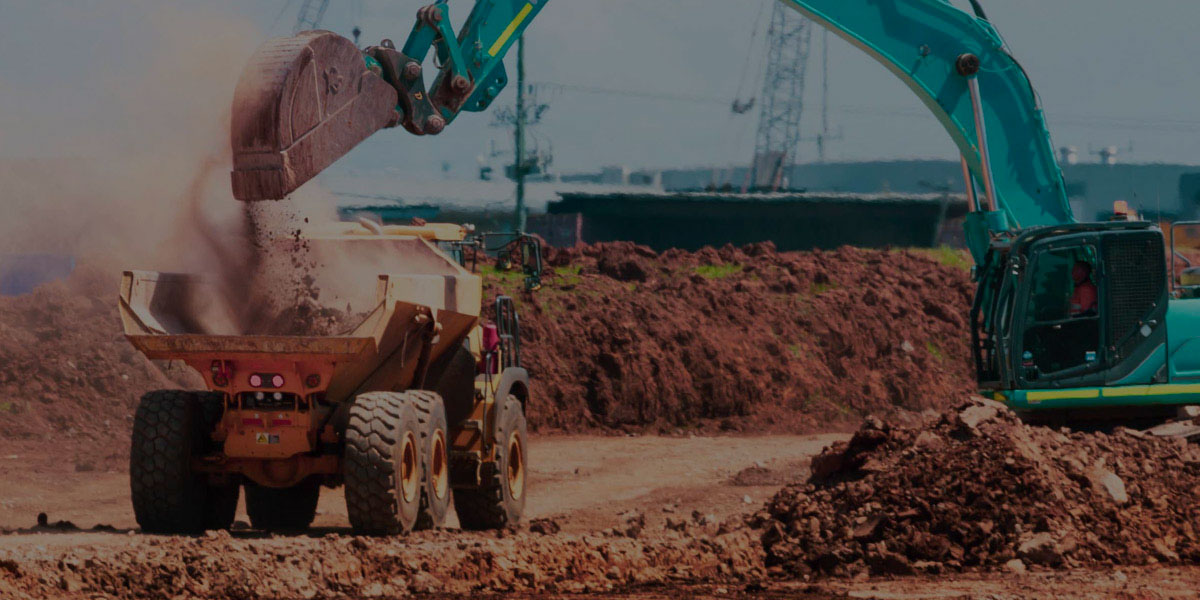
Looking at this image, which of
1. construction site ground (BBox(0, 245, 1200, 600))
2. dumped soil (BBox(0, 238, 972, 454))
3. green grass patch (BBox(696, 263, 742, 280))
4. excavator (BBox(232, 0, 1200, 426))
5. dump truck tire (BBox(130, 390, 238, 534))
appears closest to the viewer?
construction site ground (BBox(0, 245, 1200, 600))

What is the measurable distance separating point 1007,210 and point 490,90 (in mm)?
4820

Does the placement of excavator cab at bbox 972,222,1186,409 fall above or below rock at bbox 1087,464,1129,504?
above

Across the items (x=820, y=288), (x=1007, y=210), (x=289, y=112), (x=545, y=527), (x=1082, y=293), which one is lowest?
(x=545, y=527)

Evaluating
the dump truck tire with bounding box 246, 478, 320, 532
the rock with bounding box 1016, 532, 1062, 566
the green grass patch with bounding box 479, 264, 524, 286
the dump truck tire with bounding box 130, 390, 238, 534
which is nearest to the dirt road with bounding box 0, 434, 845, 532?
the dump truck tire with bounding box 246, 478, 320, 532

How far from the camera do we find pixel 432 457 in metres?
11.4

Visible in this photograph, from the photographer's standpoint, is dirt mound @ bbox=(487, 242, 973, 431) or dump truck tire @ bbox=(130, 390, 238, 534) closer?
dump truck tire @ bbox=(130, 390, 238, 534)

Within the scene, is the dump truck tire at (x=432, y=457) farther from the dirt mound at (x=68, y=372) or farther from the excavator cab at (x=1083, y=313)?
the dirt mound at (x=68, y=372)

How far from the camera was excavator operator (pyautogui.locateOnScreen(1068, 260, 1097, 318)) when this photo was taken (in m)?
12.6

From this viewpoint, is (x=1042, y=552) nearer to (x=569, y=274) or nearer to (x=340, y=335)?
(x=340, y=335)

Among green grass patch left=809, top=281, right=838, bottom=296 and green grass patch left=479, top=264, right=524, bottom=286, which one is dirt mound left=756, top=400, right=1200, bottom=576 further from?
green grass patch left=809, top=281, right=838, bottom=296

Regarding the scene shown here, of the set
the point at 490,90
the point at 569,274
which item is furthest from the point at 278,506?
the point at 569,274

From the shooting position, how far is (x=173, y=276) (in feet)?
37.7

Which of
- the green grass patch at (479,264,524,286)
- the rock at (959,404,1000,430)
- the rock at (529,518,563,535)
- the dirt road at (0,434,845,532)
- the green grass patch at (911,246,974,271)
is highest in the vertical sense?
the green grass patch at (911,246,974,271)

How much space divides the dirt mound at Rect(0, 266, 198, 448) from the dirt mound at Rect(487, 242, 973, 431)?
615 centimetres
